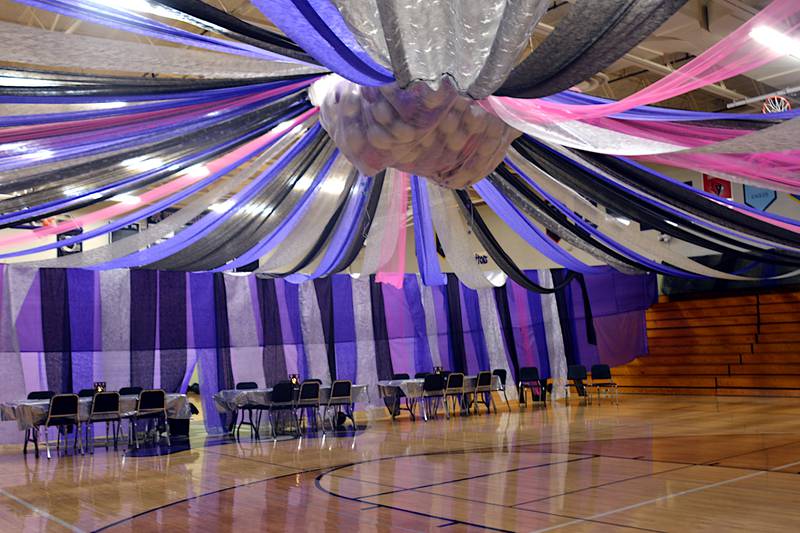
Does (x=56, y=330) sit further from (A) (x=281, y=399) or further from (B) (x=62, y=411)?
(A) (x=281, y=399)

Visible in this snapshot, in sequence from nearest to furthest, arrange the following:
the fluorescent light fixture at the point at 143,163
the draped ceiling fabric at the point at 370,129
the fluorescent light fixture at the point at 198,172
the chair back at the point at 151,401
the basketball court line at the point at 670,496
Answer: the draped ceiling fabric at the point at 370,129
the basketball court line at the point at 670,496
the fluorescent light fixture at the point at 143,163
the fluorescent light fixture at the point at 198,172
the chair back at the point at 151,401

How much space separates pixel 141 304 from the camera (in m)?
10.0

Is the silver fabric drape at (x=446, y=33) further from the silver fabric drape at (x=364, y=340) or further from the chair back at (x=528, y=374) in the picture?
the chair back at (x=528, y=374)

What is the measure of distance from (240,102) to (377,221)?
3.02 meters

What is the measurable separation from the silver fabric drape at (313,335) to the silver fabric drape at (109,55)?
7.33 metres

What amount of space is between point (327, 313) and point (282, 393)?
2461 millimetres

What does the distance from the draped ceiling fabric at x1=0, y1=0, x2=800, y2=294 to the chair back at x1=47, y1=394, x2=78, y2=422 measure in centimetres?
145

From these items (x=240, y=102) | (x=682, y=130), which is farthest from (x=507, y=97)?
(x=240, y=102)

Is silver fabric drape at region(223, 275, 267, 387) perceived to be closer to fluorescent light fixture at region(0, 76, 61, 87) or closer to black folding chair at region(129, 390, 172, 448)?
black folding chair at region(129, 390, 172, 448)

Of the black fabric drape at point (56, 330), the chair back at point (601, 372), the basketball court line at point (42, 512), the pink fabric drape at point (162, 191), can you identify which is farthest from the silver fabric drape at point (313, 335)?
the basketball court line at point (42, 512)

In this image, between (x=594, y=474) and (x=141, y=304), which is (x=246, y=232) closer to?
(x=141, y=304)

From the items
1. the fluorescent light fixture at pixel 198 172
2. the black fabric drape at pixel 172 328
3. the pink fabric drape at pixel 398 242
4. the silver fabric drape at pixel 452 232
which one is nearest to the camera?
the fluorescent light fixture at pixel 198 172

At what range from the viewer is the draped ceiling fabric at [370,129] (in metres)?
3.32

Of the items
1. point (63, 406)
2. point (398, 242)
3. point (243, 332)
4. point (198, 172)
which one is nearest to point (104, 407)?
point (63, 406)
